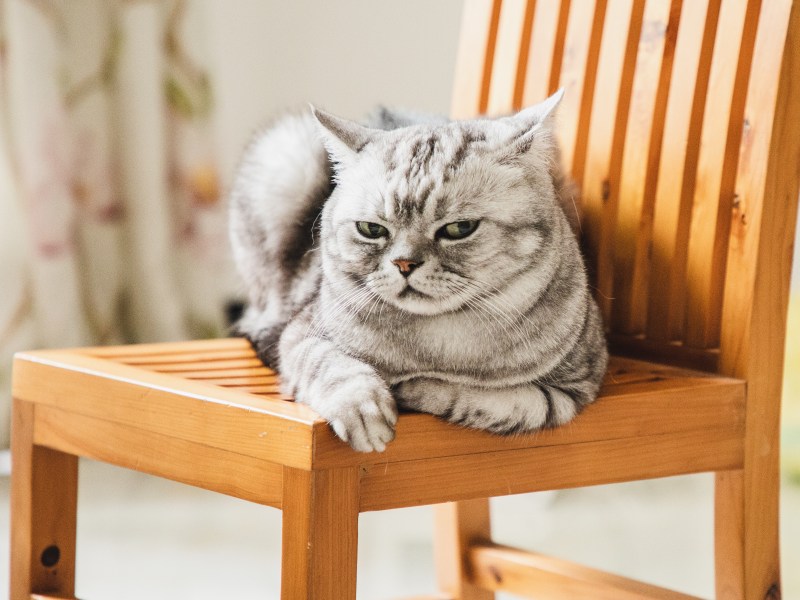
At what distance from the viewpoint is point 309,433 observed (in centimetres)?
79

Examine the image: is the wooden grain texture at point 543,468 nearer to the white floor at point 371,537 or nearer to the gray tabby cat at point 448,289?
the gray tabby cat at point 448,289

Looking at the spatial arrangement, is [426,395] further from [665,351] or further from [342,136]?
[665,351]

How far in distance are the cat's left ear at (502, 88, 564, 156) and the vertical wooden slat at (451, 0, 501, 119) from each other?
1.30 feet

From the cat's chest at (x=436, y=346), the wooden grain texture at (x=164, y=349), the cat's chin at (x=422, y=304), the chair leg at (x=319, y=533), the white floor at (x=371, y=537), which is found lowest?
the white floor at (x=371, y=537)

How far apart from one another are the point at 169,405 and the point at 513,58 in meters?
0.62

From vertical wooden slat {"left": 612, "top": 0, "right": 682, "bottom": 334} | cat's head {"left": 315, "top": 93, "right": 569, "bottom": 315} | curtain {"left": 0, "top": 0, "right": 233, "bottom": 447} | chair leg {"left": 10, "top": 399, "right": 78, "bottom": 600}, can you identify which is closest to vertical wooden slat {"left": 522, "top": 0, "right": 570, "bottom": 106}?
vertical wooden slat {"left": 612, "top": 0, "right": 682, "bottom": 334}

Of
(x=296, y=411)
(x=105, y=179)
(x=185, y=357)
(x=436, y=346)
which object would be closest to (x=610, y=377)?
(x=436, y=346)

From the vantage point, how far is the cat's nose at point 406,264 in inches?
32.3

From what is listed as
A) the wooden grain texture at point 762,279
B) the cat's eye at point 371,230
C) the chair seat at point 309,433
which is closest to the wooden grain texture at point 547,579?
the wooden grain texture at point 762,279

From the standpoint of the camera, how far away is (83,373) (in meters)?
0.99

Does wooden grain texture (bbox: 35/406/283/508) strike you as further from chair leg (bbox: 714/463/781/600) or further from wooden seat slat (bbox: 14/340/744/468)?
chair leg (bbox: 714/463/781/600)

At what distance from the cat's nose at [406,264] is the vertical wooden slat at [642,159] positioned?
1.30 feet

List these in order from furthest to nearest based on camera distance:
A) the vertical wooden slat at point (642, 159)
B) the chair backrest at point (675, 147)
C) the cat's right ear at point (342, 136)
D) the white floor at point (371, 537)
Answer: the white floor at point (371, 537)
the vertical wooden slat at point (642, 159)
the chair backrest at point (675, 147)
the cat's right ear at point (342, 136)

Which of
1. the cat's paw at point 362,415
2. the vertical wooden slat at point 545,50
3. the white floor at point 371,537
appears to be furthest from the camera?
the white floor at point 371,537
